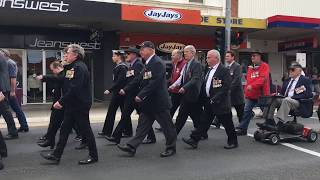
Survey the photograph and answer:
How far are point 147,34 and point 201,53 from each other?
286cm

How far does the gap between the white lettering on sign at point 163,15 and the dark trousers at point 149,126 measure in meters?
10.5

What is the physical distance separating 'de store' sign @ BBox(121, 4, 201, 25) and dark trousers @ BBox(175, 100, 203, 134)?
352 inches

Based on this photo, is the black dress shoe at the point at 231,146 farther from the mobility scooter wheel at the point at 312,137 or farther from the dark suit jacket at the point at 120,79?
the dark suit jacket at the point at 120,79

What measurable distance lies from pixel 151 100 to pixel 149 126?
423 mm

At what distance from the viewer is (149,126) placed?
26.0 ft

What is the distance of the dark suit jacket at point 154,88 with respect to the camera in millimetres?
7703

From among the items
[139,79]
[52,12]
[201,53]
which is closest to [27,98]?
[52,12]

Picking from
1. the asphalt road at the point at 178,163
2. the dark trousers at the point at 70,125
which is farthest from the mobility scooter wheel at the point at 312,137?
the dark trousers at the point at 70,125

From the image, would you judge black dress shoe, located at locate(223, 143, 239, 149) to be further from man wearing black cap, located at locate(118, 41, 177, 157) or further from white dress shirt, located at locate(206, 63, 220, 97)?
man wearing black cap, located at locate(118, 41, 177, 157)

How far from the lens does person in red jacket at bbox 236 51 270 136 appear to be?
1034 centimetres

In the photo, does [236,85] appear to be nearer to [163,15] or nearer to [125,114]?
[125,114]

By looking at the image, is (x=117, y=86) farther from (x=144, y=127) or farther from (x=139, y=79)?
(x=144, y=127)

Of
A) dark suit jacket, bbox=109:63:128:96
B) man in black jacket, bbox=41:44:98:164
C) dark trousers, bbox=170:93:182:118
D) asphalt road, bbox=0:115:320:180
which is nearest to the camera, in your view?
asphalt road, bbox=0:115:320:180

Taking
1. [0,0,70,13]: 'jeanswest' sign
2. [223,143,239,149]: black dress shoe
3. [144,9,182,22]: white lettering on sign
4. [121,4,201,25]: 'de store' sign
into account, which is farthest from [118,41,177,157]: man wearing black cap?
[144,9,182,22]: white lettering on sign
